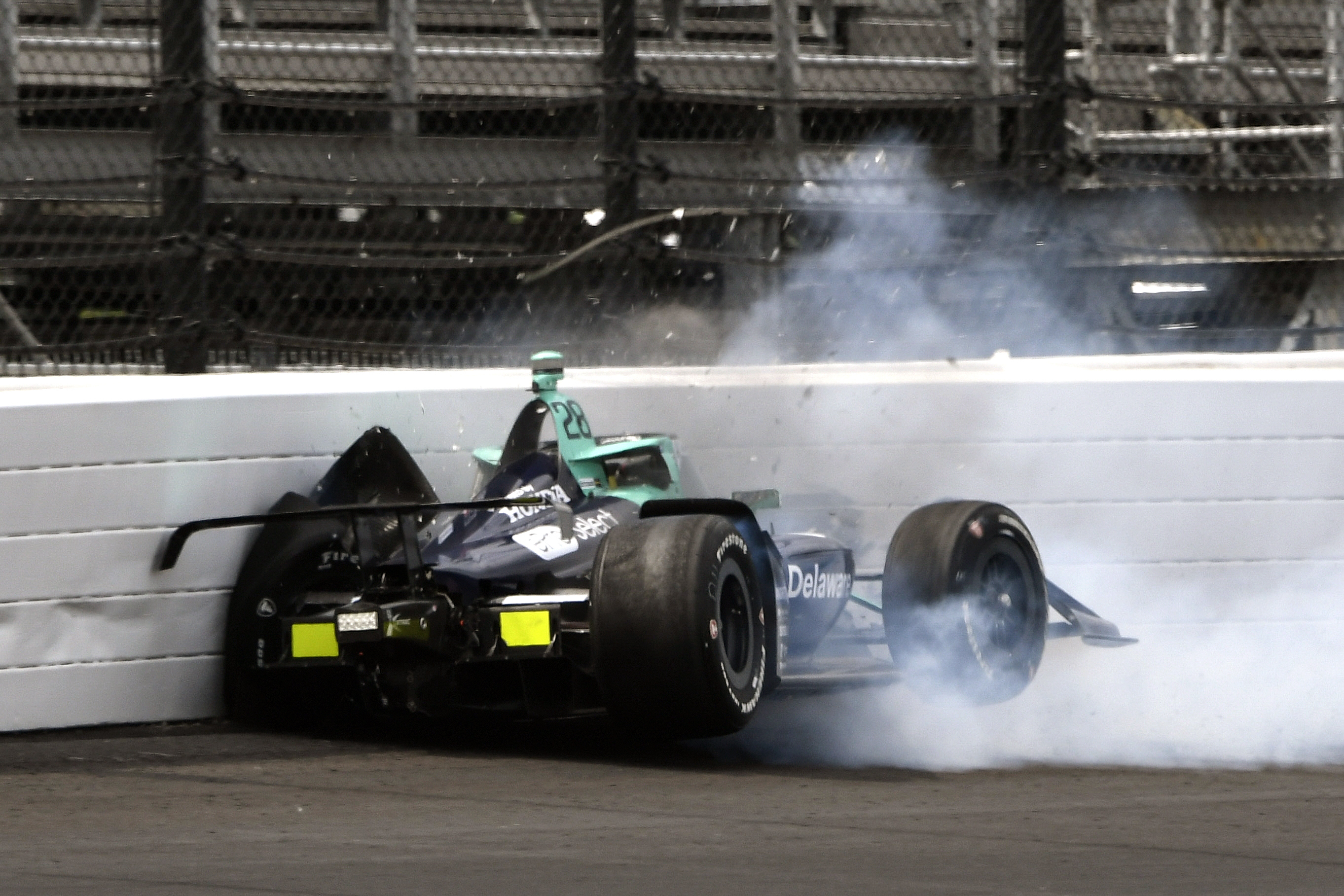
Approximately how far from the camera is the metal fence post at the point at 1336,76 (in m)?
7.00

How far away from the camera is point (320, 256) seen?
19.1ft

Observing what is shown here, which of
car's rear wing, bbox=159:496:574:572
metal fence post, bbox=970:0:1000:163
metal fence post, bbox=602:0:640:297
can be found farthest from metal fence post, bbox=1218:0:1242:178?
car's rear wing, bbox=159:496:574:572

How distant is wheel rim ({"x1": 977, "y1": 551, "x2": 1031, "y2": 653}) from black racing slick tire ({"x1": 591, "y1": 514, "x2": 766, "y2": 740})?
3.13 feet

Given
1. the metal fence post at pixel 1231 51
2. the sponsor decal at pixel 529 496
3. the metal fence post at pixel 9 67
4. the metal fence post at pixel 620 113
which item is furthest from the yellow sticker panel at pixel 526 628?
the metal fence post at pixel 1231 51

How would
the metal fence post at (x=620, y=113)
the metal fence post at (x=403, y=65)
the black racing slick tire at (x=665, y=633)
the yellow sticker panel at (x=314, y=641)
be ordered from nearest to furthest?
the black racing slick tire at (x=665, y=633) → the yellow sticker panel at (x=314, y=641) → the metal fence post at (x=403, y=65) → the metal fence post at (x=620, y=113)

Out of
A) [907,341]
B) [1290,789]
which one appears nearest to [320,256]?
[907,341]

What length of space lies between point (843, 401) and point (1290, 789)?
2266mm

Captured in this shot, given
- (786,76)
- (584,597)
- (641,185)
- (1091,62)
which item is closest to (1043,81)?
(1091,62)

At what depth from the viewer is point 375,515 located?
5.18m

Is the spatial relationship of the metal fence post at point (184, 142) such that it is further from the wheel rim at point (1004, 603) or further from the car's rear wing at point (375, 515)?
the wheel rim at point (1004, 603)

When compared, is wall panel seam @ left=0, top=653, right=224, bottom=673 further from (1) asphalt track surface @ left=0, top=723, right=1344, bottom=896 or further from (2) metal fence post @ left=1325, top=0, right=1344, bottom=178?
(2) metal fence post @ left=1325, top=0, right=1344, bottom=178

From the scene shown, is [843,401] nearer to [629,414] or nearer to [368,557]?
[629,414]

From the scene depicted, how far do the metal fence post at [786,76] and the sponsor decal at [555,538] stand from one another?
1.64m

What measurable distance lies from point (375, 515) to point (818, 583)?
131 cm
